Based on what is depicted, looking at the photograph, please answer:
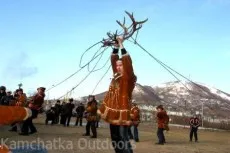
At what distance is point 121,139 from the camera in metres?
8.05

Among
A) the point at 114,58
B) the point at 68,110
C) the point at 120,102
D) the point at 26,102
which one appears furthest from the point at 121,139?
the point at 68,110

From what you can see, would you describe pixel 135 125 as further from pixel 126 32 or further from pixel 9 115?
pixel 9 115

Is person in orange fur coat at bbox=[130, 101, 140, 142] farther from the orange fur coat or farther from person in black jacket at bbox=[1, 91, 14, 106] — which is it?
the orange fur coat

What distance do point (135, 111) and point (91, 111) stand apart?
6.72 ft

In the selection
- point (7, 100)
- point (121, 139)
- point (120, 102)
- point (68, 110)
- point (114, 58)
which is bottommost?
point (121, 139)

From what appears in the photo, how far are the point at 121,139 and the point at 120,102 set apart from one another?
2.50 ft

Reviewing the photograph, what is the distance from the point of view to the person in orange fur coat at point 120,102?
8.14 meters

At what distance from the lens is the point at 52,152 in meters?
11.8

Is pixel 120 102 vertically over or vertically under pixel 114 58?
under

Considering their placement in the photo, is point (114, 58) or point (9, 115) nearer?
point (9, 115)

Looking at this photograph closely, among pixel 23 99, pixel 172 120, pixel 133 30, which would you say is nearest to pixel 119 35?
pixel 133 30

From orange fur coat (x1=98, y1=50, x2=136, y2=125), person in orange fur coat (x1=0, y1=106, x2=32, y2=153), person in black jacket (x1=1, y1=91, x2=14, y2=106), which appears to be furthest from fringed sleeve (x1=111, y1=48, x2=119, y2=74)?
person in black jacket (x1=1, y1=91, x2=14, y2=106)

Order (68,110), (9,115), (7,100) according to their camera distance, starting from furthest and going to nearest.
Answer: (68,110) < (7,100) < (9,115)

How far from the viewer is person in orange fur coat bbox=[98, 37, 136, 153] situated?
8141 mm
